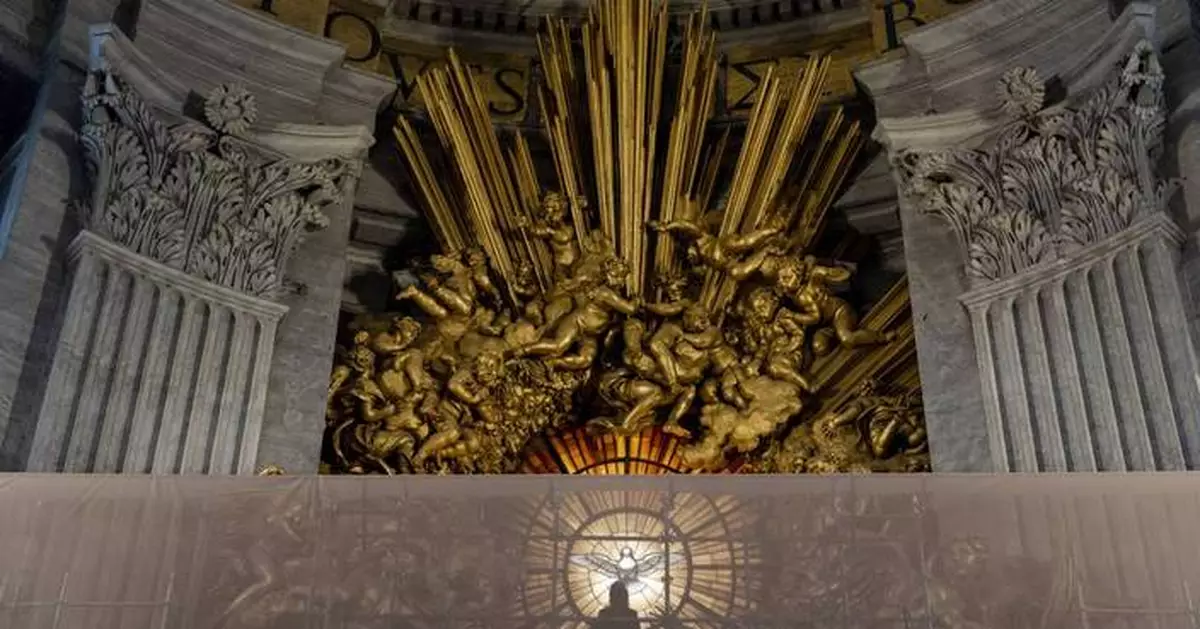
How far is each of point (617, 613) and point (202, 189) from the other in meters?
2.81

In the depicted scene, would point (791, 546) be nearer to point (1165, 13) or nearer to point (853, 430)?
point (853, 430)

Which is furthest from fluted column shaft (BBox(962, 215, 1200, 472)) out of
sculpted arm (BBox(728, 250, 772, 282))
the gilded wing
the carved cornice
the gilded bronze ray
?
the carved cornice

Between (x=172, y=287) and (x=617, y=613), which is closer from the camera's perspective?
(x=617, y=613)

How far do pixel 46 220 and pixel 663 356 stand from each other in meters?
2.53

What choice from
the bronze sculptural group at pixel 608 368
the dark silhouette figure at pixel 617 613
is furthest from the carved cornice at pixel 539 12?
the dark silhouette figure at pixel 617 613

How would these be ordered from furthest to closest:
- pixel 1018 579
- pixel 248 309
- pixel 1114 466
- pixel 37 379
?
1. pixel 248 309
2. pixel 37 379
3. pixel 1114 466
4. pixel 1018 579

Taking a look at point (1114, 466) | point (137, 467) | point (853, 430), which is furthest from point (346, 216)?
point (1114, 466)

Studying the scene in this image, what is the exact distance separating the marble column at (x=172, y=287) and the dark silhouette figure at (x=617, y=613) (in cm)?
187

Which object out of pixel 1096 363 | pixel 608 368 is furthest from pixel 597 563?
pixel 608 368

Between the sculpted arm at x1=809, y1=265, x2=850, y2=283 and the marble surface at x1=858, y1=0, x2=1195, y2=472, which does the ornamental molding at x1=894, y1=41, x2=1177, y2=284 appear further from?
the sculpted arm at x1=809, y1=265, x2=850, y2=283

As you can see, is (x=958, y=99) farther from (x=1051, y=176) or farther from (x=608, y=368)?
(x=608, y=368)

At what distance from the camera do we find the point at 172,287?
5.31 m

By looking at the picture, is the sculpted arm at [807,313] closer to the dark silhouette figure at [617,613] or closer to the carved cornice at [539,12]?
the carved cornice at [539,12]

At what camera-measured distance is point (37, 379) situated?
194 inches
